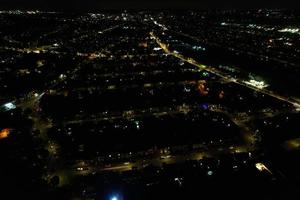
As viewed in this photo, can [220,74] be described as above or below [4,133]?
below

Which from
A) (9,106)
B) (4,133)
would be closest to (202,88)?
(9,106)

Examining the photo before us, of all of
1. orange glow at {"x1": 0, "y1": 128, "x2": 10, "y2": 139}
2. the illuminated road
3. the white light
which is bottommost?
the illuminated road

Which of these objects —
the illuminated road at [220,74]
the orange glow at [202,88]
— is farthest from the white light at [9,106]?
the illuminated road at [220,74]

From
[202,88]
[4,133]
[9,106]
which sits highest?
[4,133]

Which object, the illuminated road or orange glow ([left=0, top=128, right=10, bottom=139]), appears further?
the illuminated road

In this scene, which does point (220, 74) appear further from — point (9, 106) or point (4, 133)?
point (4, 133)

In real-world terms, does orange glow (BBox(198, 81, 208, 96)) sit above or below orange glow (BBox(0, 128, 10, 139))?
below

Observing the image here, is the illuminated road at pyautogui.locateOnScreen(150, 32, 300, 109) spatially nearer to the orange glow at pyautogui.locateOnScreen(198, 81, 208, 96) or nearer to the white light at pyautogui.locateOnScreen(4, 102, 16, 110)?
the orange glow at pyautogui.locateOnScreen(198, 81, 208, 96)

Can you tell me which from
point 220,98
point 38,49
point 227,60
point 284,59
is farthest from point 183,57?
point 38,49

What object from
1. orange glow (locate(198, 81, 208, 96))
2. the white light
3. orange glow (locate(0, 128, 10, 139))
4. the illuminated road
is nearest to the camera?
orange glow (locate(0, 128, 10, 139))

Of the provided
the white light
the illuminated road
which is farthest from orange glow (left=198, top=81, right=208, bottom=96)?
the white light

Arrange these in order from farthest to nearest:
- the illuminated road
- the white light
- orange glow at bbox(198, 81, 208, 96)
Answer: orange glow at bbox(198, 81, 208, 96)
the illuminated road
the white light

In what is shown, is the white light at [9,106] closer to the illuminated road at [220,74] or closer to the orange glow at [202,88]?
the orange glow at [202,88]
